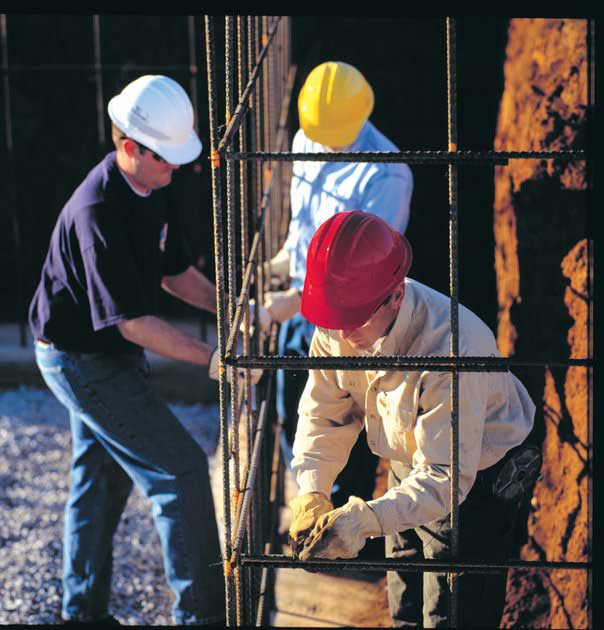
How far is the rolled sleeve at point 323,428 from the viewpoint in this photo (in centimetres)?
301

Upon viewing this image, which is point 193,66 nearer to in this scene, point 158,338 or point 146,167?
point 146,167

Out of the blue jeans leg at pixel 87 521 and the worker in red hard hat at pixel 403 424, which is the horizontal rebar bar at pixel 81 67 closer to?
the blue jeans leg at pixel 87 521

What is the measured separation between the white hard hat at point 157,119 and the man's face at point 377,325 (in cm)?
146

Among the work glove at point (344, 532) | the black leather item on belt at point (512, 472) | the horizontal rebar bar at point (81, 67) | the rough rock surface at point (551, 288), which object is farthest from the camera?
the horizontal rebar bar at point (81, 67)

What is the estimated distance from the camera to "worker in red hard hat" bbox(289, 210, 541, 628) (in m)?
2.62

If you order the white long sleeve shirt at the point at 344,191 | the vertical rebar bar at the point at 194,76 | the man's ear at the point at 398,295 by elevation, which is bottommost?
the man's ear at the point at 398,295

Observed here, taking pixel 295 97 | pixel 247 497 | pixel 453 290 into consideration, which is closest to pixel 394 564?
pixel 247 497

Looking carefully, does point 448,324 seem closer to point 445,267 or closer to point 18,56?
point 445,267

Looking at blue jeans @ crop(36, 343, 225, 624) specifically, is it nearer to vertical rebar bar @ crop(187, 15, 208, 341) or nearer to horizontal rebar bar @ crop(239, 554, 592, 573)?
horizontal rebar bar @ crop(239, 554, 592, 573)

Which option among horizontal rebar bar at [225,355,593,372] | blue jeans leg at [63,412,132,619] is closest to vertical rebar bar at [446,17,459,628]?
horizontal rebar bar at [225,355,593,372]

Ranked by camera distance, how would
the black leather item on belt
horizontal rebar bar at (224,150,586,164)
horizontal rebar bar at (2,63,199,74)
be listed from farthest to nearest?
1. horizontal rebar bar at (2,63,199,74)
2. the black leather item on belt
3. horizontal rebar bar at (224,150,586,164)

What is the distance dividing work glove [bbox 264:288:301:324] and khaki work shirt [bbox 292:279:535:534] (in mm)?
1269

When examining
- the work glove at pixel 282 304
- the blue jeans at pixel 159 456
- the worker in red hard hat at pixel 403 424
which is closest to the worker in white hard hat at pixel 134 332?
the blue jeans at pixel 159 456

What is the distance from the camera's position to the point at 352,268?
2.62 meters
